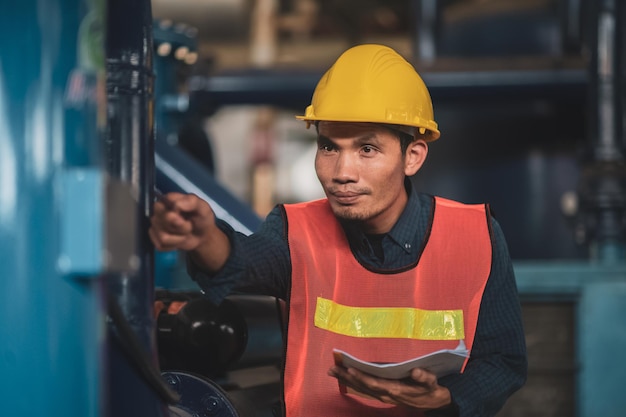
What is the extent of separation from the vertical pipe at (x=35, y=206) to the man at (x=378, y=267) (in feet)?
2.07

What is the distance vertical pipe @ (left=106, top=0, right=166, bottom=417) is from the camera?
141 cm

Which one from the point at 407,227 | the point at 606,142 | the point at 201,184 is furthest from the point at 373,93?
the point at 606,142

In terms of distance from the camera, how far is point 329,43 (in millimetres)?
11875

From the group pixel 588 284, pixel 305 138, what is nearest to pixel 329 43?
pixel 305 138

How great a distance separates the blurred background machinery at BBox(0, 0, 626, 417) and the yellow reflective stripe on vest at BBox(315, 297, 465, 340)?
7.3 inches

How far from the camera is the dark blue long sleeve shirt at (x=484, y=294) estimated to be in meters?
1.79

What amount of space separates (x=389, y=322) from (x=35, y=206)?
893 mm

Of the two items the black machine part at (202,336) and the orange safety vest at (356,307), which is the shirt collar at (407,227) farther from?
the black machine part at (202,336)

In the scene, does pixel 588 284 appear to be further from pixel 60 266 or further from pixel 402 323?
pixel 60 266

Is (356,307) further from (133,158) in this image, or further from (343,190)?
(133,158)

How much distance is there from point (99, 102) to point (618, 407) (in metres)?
3.02

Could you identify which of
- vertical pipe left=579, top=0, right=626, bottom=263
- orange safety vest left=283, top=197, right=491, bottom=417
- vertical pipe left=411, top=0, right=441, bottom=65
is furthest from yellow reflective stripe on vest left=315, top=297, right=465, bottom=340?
vertical pipe left=411, top=0, right=441, bottom=65

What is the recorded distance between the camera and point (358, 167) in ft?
5.84

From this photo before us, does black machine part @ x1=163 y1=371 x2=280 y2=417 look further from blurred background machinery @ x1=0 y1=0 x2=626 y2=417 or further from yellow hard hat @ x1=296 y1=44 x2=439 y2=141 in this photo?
yellow hard hat @ x1=296 y1=44 x2=439 y2=141
